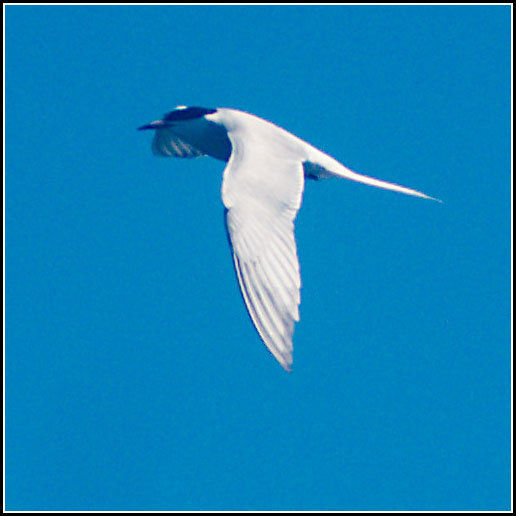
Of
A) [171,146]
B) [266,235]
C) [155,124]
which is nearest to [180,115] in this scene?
[155,124]

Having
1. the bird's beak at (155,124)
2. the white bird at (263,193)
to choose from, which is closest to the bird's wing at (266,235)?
the white bird at (263,193)

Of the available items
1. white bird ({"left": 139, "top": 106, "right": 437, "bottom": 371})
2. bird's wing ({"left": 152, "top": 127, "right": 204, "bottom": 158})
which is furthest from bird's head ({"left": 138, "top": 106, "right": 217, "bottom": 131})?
bird's wing ({"left": 152, "top": 127, "right": 204, "bottom": 158})

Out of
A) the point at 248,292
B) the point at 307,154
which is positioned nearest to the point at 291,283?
the point at 248,292

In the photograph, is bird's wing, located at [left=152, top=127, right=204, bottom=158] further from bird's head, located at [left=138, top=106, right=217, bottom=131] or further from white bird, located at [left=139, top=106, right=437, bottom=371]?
bird's head, located at [left=138, top=106, right=217, bottom=131]

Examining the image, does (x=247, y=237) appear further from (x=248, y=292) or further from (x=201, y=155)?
(x=201, y=155)

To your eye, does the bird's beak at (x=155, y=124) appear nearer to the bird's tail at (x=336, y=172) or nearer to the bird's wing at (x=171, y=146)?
the bird's wing at (x=171, y=146)
